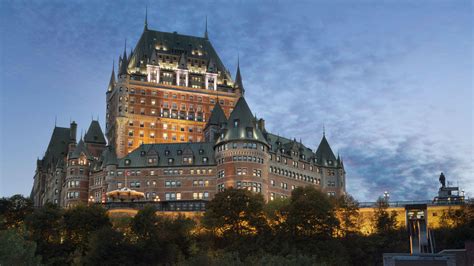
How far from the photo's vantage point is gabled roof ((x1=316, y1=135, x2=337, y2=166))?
604 feet

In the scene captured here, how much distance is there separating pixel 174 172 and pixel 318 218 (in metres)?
47.9

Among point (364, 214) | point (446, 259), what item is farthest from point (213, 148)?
point (446, 259)

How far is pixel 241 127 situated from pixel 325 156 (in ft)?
109

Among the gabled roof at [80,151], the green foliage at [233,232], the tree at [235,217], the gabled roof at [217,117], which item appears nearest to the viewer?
the green foliage at [233,232]

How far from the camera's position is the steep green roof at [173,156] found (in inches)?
6594

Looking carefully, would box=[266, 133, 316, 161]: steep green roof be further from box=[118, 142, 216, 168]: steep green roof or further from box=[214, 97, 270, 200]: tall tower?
box=[118, 142, 216, 168]: steep green roof

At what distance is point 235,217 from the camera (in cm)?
13100

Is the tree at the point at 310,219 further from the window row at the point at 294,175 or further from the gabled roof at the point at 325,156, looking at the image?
the gabled roof at the point at 325,156

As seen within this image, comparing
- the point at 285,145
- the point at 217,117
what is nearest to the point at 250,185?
the point at 285,145

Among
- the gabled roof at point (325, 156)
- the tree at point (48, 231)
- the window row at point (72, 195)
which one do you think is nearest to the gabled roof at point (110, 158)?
the window row at point (72, 195)

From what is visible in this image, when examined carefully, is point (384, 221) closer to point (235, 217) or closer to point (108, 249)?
point (235, 217)

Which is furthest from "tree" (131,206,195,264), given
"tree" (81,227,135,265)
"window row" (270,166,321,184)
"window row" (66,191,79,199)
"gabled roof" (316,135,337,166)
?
"gabled roof" (316,135,337,166)

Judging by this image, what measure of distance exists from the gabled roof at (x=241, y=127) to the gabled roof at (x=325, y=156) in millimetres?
26392

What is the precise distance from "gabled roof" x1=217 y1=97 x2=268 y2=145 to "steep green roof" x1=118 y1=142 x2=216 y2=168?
298 inches
